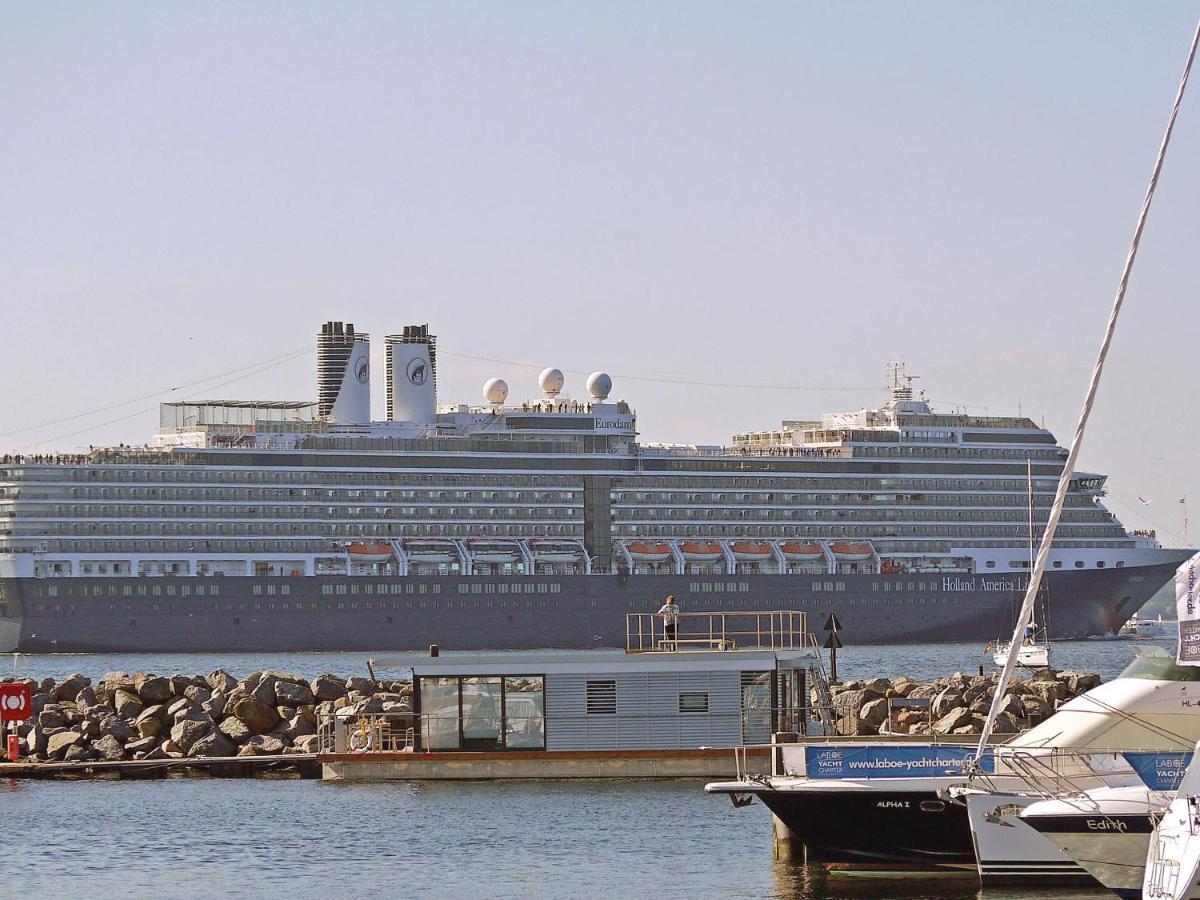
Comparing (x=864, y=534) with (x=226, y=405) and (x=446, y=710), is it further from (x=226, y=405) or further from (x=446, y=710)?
(x=446, y=710)

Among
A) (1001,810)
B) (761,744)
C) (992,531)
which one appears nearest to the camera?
(1001,810)

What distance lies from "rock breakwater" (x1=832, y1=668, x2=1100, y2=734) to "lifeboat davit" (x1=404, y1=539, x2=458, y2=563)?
4214 centimetres

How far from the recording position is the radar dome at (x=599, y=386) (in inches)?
3339

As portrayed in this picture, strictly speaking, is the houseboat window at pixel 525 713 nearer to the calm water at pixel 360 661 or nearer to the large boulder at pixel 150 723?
the large boulder at pixel 150 723

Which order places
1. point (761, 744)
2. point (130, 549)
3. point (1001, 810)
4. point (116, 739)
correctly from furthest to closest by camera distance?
point (130, 549) → point (116, 739) → point (761, 744) → point (1001, 810)

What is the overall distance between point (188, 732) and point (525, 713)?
683 cm

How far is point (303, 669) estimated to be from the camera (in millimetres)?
62594

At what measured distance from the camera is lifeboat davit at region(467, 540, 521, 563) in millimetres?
80750

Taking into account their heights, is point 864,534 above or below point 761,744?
above

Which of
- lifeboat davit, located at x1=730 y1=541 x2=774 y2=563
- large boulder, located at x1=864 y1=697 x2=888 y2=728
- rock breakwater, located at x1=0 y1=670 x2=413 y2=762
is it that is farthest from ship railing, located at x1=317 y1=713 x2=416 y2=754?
lifeboat davit, located at x1=730 y1=541 x2=774 y2=563

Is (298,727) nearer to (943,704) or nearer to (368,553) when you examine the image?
(943,704)

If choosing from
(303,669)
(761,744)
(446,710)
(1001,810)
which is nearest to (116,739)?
(446,710)

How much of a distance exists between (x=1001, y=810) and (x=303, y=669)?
1802 inches

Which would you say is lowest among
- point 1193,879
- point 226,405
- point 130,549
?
point 1193,879
